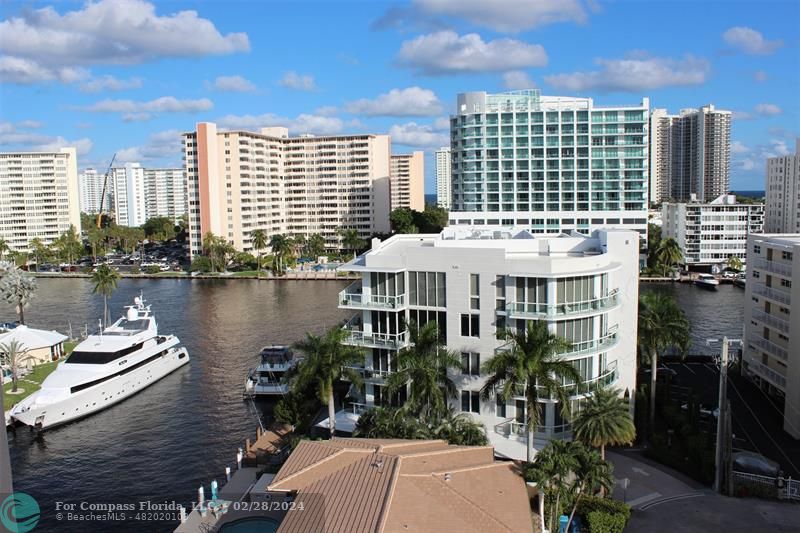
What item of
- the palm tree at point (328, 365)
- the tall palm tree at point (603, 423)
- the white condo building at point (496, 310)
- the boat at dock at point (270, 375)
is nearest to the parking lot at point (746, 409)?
the white condo building at point (496, 310)

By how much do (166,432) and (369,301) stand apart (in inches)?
632

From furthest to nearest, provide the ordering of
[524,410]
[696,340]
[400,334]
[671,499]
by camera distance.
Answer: [696,340] → [400,334] → [524,410] → [671,499]

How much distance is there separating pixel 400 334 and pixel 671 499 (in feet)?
41.9

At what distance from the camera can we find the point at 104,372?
1720 inches

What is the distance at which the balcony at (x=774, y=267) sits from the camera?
37366 mm

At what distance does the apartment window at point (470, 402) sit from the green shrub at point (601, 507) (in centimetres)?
671

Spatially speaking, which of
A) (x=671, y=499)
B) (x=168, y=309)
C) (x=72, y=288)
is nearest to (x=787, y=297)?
(x=671, y=499)

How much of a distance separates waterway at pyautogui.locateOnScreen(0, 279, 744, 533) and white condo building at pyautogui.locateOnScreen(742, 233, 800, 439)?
14008 millimetres

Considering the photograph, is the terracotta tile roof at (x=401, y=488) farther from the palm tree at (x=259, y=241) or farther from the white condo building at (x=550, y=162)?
the palm tree at (x=259, y=241)

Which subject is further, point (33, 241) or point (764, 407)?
point (33, 241)

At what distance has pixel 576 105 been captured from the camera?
102375mm

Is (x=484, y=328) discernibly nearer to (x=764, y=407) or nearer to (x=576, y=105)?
(x=764, y=407)

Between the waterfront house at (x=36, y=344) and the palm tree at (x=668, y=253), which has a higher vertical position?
the palm tree at (x=668, y=253)

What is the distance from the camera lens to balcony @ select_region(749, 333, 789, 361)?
122ft
